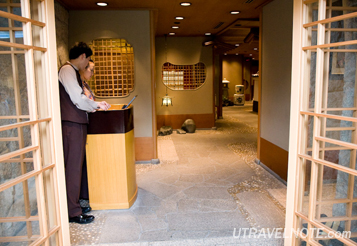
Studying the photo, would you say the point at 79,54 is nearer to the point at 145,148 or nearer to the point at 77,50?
the point at 77,50

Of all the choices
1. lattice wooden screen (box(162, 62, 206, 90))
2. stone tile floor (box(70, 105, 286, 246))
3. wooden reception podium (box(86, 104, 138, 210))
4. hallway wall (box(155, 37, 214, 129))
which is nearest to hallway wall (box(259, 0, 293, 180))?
stone tile floor (box(70, 105, 286, 246))

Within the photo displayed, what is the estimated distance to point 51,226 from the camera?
5.79 feet

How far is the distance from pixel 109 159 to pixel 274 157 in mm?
2362

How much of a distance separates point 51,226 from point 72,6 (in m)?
3.58

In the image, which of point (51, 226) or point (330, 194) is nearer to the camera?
point (51, 226)

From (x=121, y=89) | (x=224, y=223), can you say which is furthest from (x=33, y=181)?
(x=121, y=89)

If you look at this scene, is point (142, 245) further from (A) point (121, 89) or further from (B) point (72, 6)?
(B) point (72, 6)

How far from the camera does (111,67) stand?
4770mm

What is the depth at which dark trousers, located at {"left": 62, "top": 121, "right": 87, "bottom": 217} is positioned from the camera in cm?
273

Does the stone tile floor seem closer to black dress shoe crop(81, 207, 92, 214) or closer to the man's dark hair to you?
black dress shoe crop(81, 207, 92, 214)

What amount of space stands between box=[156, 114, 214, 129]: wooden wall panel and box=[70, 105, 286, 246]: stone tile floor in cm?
270

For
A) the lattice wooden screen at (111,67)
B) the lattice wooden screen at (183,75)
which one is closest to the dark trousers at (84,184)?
the lattice wooden screen at (111,67)

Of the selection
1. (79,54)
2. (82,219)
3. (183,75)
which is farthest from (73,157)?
(183,75)

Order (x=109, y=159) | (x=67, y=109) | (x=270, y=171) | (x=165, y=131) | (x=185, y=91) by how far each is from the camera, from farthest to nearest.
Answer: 1. (x=185, y=91)
2. (x=165, y=131)
3. (x=270, y=171)
4. (x=109, y=159)
5. (x=67, y=109)
